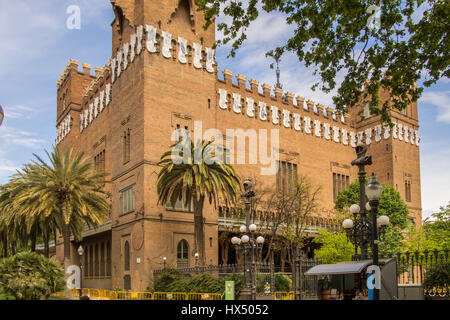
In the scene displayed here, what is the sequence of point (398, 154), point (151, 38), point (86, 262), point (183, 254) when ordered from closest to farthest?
point (183, 254) < point (151, 38) < point (86, 262) < point (398, 154)

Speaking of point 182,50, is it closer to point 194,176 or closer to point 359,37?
point 194,176

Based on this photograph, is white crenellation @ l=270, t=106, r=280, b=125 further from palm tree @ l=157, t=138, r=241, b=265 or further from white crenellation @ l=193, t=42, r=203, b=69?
palm tree @ l=157, t=138, r=241, b=265

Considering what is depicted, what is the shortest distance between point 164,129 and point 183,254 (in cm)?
924

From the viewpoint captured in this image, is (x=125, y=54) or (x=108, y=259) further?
(x=108, y=259)

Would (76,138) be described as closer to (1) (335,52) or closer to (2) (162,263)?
(2) (162,263)

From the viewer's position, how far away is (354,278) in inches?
648

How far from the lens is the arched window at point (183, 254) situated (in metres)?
35.7

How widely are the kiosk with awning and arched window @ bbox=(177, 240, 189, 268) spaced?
19.5 metres

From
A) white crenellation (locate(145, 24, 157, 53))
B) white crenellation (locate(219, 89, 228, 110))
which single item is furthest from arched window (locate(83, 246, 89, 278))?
white crenellation (locate(145, 24, 157, 53))

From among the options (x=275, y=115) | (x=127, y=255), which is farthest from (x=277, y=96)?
(x=127, y=255)

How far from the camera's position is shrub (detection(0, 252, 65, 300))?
463 inches

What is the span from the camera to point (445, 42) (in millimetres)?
14125

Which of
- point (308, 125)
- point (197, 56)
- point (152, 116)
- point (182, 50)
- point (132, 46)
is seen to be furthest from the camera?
point (308, 125)
